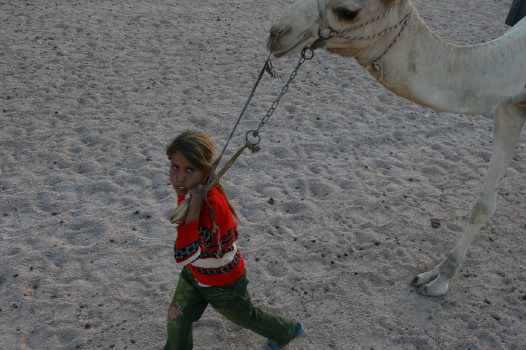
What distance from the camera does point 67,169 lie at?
5.34m

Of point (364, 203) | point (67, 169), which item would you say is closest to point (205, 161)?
point (364, 203)

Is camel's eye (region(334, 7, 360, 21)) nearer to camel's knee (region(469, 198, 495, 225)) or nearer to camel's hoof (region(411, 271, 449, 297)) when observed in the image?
camel's knee (region(469, 198, 495, 225))

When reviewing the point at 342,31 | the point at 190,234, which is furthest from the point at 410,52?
the point at 190,234

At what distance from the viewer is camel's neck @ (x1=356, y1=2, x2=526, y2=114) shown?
2.99 meters

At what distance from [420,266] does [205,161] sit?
2354 mm

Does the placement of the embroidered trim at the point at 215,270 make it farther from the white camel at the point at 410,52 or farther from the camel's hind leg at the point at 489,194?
the camel's hind leg at the point at 489,194

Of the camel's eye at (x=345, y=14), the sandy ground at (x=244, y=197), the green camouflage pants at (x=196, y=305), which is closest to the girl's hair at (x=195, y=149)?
the green camouflage pants at (x=196, y=305)

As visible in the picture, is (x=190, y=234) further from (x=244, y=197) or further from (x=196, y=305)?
(x=244, y=197)

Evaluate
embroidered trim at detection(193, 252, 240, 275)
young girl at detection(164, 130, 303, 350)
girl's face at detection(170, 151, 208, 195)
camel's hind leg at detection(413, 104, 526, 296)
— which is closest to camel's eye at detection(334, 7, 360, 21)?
young girl at detection(164, 130, 303, 350)

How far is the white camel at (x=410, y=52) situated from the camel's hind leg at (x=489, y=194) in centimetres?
6

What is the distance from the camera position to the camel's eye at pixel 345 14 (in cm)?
271

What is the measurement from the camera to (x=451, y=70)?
3.14 m

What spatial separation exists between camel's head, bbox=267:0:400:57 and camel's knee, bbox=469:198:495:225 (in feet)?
6.01

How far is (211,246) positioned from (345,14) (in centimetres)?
129
